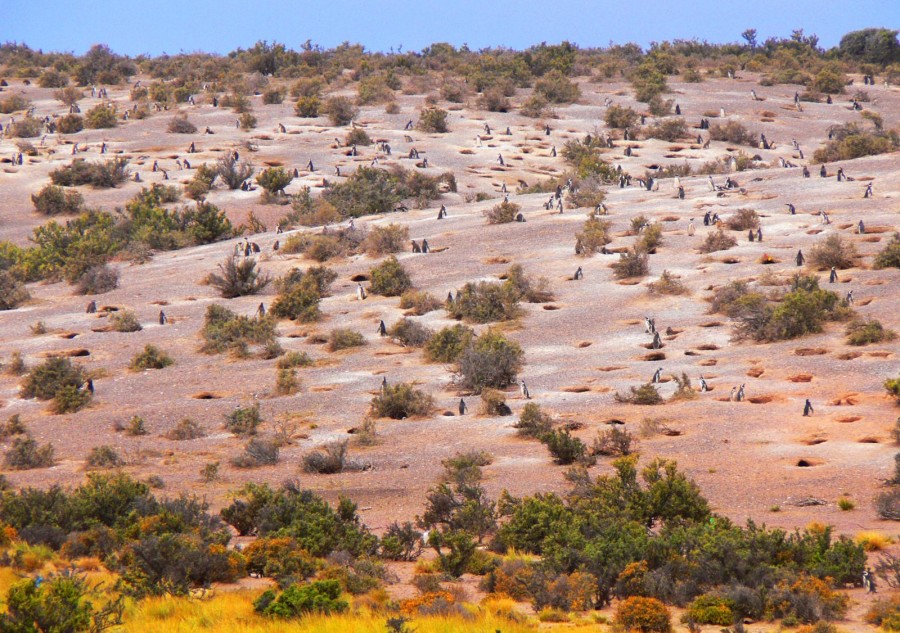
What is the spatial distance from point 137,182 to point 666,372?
26.9 meters

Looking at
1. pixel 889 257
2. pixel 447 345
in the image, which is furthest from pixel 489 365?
pixel 889 257

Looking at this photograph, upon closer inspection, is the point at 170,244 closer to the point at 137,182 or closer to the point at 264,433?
the point at 137,182

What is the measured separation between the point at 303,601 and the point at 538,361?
1218 centimetres

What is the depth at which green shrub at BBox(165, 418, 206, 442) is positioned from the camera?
18.5 m

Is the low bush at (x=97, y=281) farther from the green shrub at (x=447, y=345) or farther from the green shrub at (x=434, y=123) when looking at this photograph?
the green shrub at (x=434, y=123)

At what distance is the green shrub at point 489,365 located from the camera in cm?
1962

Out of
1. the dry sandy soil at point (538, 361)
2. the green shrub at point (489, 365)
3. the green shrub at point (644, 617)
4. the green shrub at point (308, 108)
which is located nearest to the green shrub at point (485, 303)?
the dry sandy soil at point (538, 361)

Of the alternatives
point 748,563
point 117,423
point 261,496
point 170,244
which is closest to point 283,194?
point 170,244

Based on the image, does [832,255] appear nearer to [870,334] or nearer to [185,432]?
[870,334]

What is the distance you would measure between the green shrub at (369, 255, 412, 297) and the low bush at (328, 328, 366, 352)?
10.4 ft

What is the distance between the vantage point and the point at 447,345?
21.9 meters

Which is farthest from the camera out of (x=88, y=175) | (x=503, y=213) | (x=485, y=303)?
(x=88, y=175)

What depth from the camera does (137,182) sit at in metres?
39.9

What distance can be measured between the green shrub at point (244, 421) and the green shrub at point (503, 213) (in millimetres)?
13610
